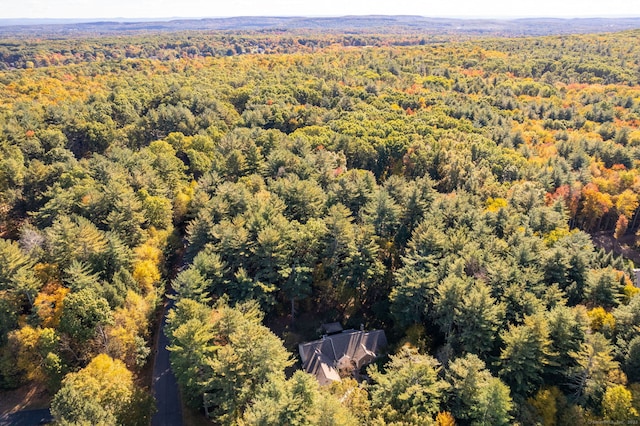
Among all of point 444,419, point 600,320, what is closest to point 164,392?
point 444,419

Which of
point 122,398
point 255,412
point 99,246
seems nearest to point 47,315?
point 99,246

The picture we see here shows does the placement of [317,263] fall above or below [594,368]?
below

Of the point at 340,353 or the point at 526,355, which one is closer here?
the point at 526,355

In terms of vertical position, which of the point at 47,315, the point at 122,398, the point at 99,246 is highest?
the point at 99,246

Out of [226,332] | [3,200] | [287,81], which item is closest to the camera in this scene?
[226,332]

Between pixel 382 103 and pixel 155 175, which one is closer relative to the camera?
pixel 155 175

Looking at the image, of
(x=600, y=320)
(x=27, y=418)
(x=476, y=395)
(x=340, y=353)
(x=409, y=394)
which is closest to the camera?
(x=409, y=394)

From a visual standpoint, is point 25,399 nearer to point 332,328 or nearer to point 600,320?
point 332,328

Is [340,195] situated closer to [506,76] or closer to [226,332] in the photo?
[226,332]
